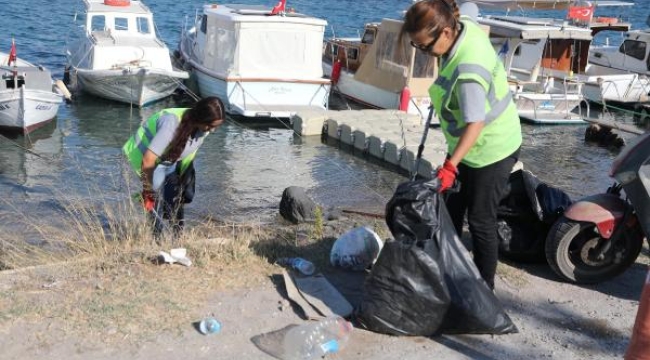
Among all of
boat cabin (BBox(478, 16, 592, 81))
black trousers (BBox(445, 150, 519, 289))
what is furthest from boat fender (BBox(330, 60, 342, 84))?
black trousers (BBox(445, 150, 519, 289))

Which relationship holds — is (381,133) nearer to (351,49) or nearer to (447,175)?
(351,49)

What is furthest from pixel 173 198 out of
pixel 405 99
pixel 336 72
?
pixel 336 72

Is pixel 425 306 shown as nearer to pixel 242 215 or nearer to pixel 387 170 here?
pixel 242 215

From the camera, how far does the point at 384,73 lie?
57.0ft

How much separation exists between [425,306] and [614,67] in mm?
19807

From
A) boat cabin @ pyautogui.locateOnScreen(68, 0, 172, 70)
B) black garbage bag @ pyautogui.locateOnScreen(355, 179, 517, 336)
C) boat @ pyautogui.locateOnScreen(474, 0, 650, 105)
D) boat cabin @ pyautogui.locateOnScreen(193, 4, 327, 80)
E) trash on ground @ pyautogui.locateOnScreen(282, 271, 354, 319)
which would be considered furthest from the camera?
boat @ pyautogui.locateOnScreen(474, 0, 650, 105)

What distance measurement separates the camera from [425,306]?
13.5 feet

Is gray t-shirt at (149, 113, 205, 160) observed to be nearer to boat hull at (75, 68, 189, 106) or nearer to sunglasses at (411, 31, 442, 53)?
sunglasses at (411, 31, 442, 53)

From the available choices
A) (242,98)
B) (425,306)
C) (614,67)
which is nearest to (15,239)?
(425,306)

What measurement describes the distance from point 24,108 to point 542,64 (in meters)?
13.2

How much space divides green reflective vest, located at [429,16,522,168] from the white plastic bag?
3.61 ft

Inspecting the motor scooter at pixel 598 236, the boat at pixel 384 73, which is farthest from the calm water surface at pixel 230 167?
the motor scooter at pixel 598 236

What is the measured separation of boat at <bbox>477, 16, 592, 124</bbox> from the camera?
58.1 ft

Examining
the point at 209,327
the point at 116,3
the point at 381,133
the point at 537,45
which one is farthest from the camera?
A: the point at 537,45
